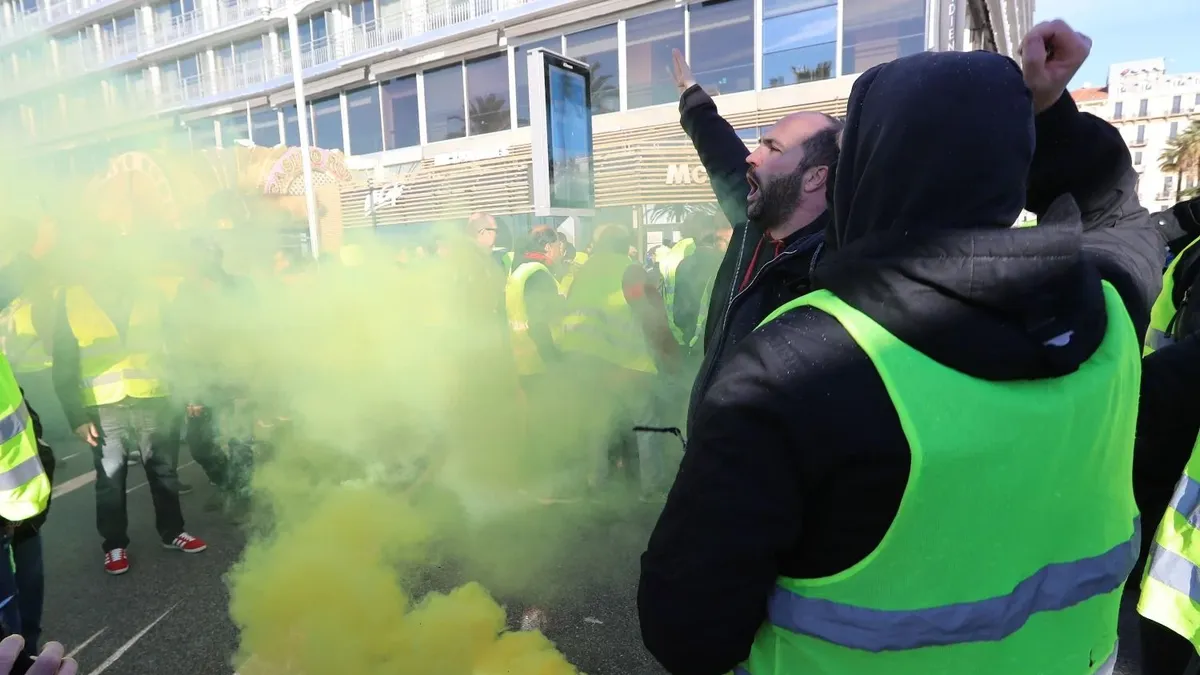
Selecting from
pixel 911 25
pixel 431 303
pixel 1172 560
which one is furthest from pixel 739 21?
pixel 1172 560

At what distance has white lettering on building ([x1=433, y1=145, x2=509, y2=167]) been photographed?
15.7m

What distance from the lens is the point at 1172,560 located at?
5.43 ft

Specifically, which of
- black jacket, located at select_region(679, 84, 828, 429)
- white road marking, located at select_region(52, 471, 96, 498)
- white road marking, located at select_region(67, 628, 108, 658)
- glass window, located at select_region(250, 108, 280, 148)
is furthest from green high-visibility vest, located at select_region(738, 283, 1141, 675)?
glass window, located at select_region(250, 108, 280, 148)

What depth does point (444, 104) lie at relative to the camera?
1714 centimetres

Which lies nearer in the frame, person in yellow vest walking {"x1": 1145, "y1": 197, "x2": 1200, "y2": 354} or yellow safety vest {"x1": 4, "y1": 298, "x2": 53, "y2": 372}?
person in yellow vest walking {"x1": 1145, "y1": 197, "x2": 1200, "y2": 354}

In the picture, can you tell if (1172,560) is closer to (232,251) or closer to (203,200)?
(203,200)

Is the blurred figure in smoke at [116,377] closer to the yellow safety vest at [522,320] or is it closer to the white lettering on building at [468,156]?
the yellow safety vest at [522,320]

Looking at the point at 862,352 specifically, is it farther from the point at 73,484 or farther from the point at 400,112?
the point at 400,112

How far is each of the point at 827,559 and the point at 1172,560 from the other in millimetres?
1343

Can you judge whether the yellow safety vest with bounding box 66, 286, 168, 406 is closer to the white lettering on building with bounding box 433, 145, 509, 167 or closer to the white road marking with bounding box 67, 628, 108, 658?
the white road marking with bounding box 67, 628, 108, 658

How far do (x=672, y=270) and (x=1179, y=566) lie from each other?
140 inches

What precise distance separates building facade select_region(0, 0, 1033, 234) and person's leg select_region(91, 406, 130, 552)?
1.43 metres

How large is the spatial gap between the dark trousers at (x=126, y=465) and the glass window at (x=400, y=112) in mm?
14814

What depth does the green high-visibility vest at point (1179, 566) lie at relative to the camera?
1.61 m
